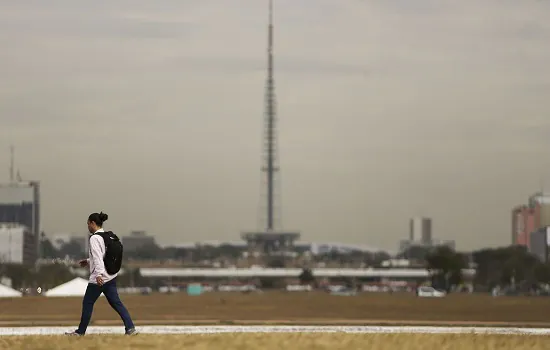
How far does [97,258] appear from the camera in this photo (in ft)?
81.6

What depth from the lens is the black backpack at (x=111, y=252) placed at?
25.0m

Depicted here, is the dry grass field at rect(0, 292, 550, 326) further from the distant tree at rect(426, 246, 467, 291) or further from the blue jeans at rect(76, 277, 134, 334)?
the distant tree at rect(426, 246, 467, 291)

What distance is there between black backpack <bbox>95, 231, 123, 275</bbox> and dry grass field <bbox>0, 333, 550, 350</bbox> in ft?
4.19

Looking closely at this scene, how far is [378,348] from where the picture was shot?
23500 mm

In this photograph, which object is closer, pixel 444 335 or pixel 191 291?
pixel 444 335

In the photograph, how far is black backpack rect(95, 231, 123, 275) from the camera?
82.0 ft

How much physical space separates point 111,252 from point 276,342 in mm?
3421

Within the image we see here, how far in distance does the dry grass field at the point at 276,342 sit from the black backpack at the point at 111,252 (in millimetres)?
1276

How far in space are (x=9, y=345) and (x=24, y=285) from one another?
16277cm

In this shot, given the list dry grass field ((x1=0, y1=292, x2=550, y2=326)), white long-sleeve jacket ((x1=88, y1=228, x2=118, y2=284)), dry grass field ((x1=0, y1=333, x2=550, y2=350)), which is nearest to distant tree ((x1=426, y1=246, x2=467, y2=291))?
dry grass field ((x1=0, y1=292, x2=550, y2=326))

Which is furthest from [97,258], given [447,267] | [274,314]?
[447,267]

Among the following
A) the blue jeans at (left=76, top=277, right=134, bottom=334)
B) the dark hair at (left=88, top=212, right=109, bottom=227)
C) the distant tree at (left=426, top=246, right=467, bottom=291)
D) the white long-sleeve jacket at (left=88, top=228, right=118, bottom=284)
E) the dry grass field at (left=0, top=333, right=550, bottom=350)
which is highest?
the dark hair at (left=88, top=212, right=109, bottom=227)

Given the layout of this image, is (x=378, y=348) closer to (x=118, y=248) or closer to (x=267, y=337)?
(x=267, y=337)

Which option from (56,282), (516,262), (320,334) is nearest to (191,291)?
(56,282)
